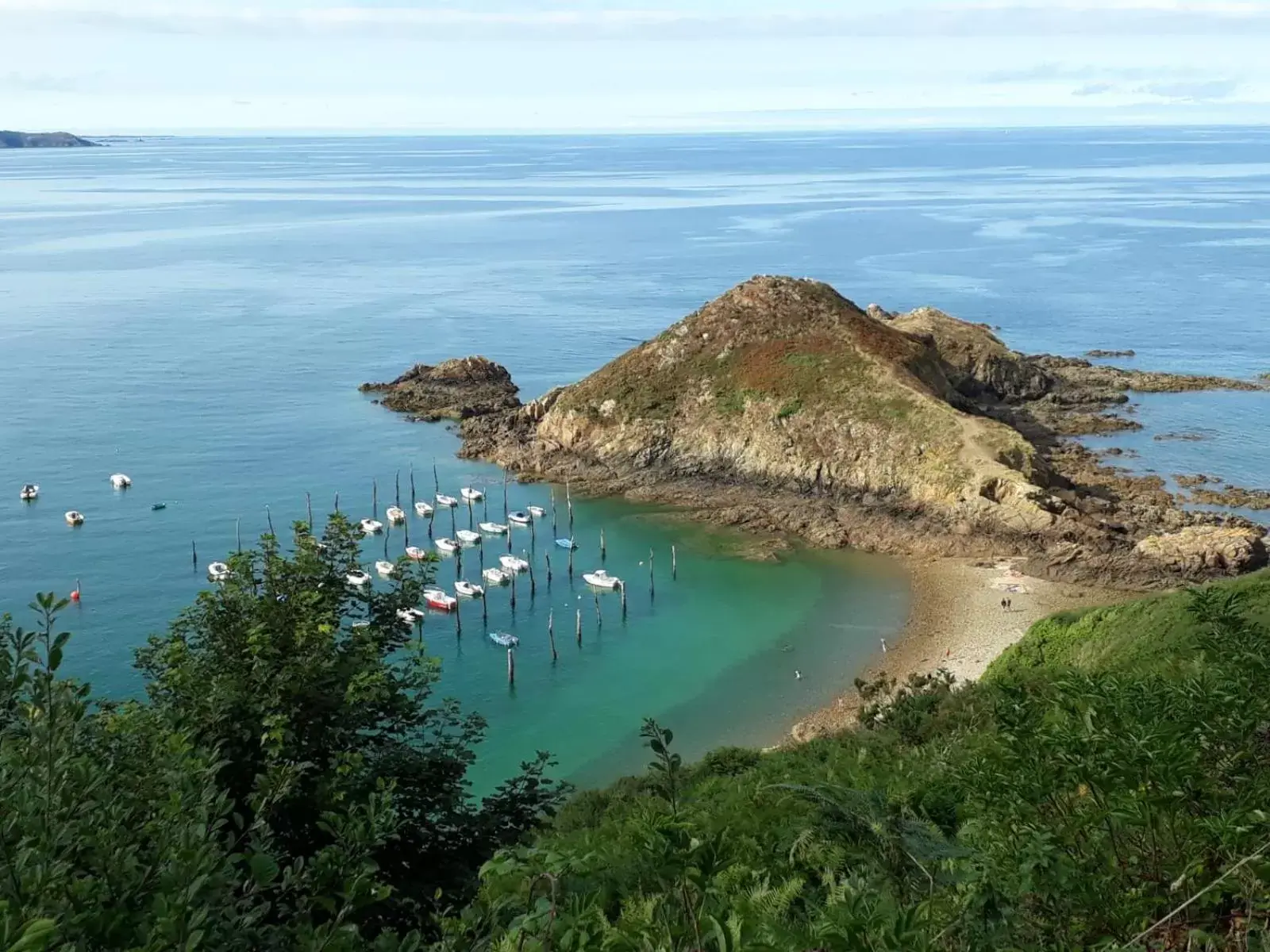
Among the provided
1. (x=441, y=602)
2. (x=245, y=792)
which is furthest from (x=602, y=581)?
(x=245, y=792)

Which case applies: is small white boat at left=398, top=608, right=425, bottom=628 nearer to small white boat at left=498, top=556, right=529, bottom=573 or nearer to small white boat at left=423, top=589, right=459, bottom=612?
small white boat at left=423, top=589, right=459, bottom=612

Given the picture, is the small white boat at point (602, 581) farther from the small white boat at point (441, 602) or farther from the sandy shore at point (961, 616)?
the sandy shore at point (961, 616)

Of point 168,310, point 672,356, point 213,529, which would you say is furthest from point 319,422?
point 168,310

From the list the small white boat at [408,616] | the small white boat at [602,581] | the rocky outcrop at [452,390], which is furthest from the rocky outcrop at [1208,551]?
the rocky outcrop at [452,390]

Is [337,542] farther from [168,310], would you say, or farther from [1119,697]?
[168,310]

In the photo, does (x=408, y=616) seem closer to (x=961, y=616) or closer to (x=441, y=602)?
(x=441, y=602)
